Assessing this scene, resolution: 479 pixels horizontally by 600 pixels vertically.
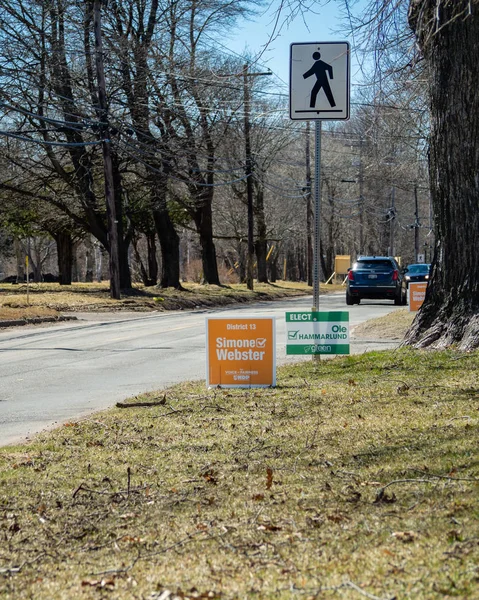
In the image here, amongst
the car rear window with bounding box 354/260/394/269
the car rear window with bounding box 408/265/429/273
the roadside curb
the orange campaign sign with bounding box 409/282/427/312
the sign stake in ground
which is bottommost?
the roadside curb

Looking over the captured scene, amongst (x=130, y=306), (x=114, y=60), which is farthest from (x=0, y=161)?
(x=130, y=306)

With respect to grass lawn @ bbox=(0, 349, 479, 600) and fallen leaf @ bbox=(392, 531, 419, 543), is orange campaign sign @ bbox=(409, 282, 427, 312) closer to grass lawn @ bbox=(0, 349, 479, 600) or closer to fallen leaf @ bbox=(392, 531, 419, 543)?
grass lawn @ bbox=(0, 349, 479, 600)

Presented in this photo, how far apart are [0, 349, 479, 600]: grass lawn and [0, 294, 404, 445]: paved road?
1529mm

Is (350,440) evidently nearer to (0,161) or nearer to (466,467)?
(466,467)

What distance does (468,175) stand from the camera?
10.4 m

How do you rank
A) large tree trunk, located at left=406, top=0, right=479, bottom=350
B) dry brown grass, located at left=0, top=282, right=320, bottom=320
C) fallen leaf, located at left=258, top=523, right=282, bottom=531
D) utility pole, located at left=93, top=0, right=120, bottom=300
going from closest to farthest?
fallen leaf, located at left=258, top=523, right=282, bottom=531 < large tree trunk, located at left=406, top=0, right=479, bottom=350 < dry brown grass, located at left=0, top=282, right=320, bottom=320 < utility pole, located at left=93, top=0, right=120, bottom=300

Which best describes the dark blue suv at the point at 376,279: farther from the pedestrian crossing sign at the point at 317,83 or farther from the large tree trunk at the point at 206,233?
the pedestrian crossing sign at the point at 317,83

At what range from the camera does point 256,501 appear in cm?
493

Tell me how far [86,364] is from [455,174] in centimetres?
687

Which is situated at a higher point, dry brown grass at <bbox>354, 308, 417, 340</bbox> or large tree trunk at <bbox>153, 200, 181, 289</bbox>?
large tree trunk at <bbox>153, 200, 181, 289</bbox>

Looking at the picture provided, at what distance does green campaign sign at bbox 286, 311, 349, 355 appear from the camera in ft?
33.8

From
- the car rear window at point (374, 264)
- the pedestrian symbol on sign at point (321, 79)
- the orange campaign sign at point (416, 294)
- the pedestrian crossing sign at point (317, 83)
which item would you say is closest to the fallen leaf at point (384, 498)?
the pedestrian crossing sign at point (317, 83)

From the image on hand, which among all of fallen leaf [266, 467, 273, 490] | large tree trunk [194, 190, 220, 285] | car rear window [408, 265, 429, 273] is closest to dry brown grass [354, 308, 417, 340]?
fallen leaf [266, 467, 273, 490]

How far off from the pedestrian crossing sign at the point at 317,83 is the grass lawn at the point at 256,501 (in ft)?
12.0
